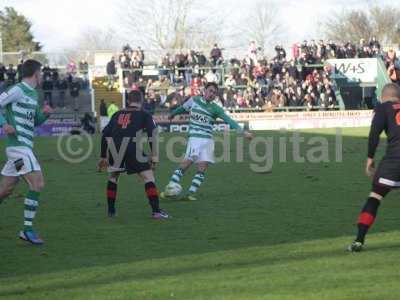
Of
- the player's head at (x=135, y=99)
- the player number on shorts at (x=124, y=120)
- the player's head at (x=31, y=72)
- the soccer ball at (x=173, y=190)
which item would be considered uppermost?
the player's head at (x=31, y=72)

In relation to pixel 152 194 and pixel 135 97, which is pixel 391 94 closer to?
pixel 152 194

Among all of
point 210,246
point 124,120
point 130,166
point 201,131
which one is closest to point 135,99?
point 124,120

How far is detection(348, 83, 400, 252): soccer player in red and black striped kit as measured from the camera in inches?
349

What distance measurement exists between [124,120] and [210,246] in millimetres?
3085

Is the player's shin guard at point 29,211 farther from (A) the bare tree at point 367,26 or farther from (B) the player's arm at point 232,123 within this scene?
(A) the bare tree at point 367,26

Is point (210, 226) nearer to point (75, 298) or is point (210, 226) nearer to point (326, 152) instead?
point (75, 298)

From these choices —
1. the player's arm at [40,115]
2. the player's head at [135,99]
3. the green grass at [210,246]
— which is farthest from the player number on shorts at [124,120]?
the player's arm at [40,115]

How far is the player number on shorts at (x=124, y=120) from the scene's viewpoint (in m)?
12.2

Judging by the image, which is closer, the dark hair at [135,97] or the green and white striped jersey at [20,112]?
the green and white striped jersey at [20,112]

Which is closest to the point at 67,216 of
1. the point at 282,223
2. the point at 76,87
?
the point at 282,223

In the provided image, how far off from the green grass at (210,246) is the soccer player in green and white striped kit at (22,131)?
2.38 feet

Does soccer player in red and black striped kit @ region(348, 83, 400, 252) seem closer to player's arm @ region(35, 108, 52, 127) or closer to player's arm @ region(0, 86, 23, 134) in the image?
player's arm @ region(35, 108, 52, 127)

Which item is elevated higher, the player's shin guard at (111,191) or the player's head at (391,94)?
the player's head at (391,94)

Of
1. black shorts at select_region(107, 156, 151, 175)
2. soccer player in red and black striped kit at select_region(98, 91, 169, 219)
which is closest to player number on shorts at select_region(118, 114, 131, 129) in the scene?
soccer player in red and black striped kit at select_region(98, 91, 169, 219)
